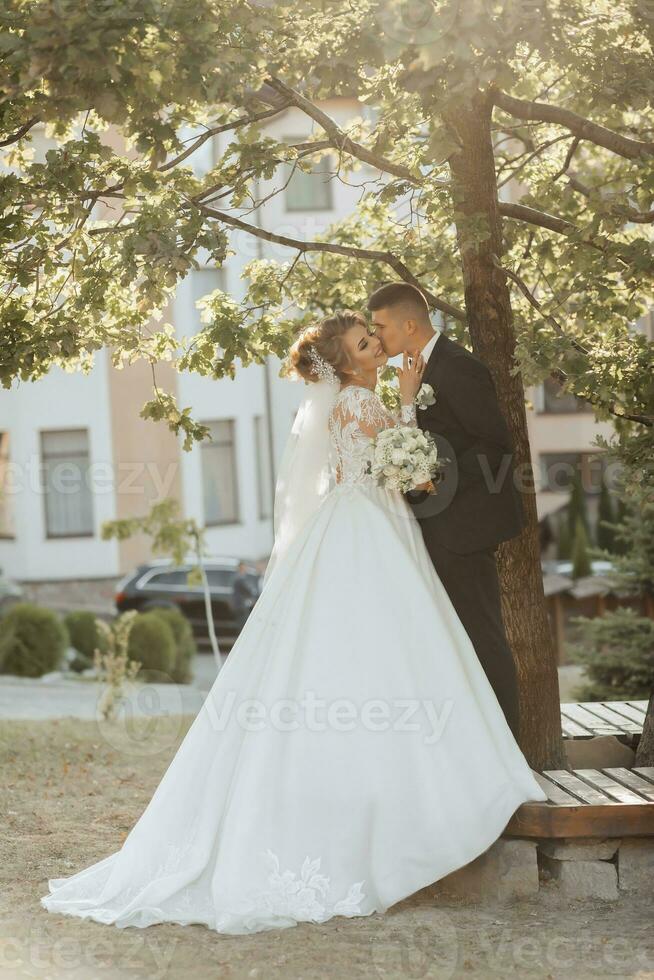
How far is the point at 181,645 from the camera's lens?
19781 millimetres

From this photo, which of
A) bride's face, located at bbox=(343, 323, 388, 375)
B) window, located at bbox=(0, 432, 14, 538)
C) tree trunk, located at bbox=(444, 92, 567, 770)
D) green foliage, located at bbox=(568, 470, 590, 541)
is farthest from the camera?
green foliage, located at bbox=(568, 470, 590, 541)

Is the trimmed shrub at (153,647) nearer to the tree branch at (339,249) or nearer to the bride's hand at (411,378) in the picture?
the tree branch at (339,249)

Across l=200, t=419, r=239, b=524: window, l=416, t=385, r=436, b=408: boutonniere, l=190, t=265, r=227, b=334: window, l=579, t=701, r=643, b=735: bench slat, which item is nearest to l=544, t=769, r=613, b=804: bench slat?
l=579, t=701, r=643, b=735: bench slat

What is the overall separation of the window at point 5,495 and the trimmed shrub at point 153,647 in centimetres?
849

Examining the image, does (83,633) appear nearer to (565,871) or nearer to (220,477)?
(220,477)

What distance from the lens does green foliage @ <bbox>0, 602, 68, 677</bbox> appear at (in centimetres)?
1919

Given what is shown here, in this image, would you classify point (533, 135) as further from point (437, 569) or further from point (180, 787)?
point (180, 787)

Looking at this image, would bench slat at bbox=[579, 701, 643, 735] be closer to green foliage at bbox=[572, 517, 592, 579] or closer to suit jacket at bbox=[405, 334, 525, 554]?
suit jacket at bbox=[405, 334, 525, 554]

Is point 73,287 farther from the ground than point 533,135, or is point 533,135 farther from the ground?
point 533,135

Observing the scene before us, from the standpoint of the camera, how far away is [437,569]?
5.83 metres

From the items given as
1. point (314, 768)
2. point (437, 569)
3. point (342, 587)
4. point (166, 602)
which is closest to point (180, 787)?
point (314, 768)

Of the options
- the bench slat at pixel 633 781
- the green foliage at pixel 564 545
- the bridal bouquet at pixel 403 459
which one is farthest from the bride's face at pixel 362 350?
the green foliage at pixel 564 545

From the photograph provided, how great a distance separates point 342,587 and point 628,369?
2097 mm

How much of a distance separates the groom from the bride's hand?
5 centimetres
